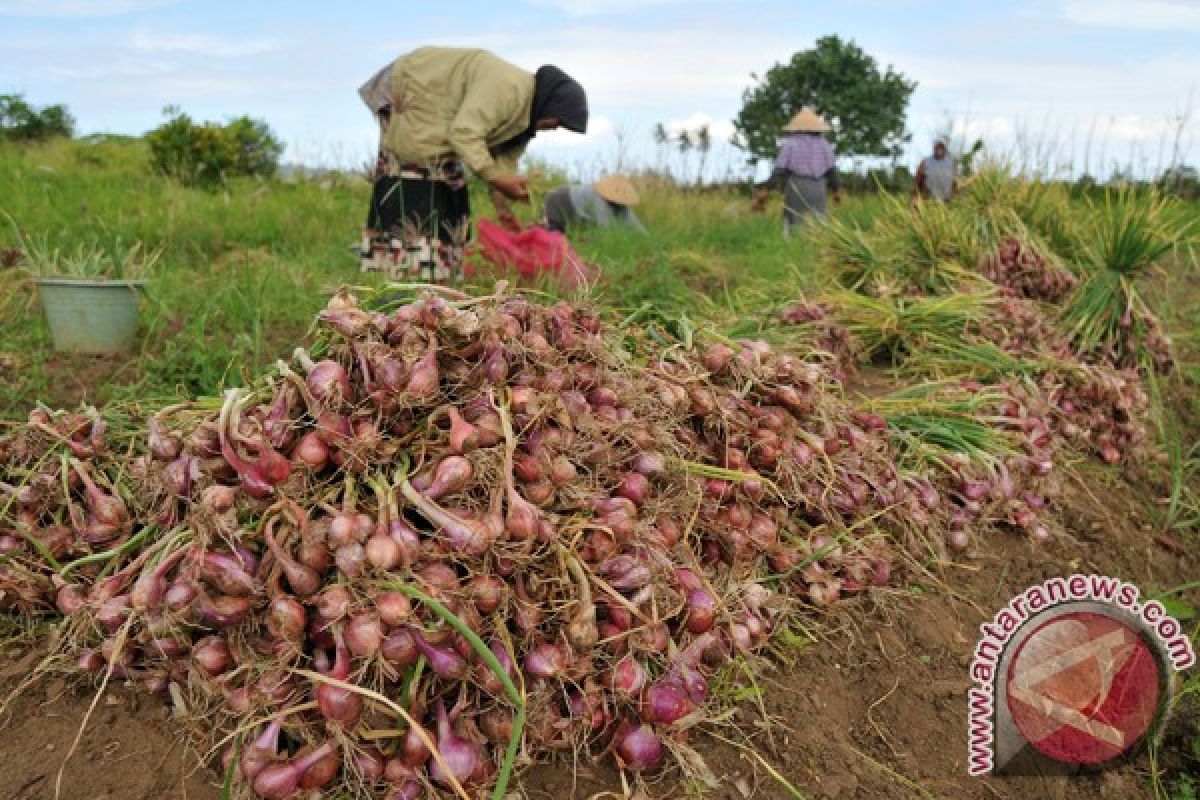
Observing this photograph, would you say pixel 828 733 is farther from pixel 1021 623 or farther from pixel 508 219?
pixel 508 219

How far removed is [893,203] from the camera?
4742 mm

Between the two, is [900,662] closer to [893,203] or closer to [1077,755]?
[1077,755]

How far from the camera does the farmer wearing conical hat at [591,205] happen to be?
8.09 metres

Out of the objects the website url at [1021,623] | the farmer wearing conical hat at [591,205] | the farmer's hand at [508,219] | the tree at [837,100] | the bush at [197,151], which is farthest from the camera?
the tree at [837,100]

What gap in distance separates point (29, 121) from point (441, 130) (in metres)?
13.7

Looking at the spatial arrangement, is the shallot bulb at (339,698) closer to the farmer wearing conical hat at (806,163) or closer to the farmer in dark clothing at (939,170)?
the farmer wearing conical hat at (806,163)

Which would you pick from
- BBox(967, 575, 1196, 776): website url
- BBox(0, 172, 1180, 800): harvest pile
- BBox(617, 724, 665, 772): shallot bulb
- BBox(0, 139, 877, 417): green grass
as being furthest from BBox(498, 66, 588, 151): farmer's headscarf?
BBox(617, 724, 665, 772): shallot bulb

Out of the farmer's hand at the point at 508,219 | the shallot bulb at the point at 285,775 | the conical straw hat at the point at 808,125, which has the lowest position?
the shallot bulb at the point at 285,775

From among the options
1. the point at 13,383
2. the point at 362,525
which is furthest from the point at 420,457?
the point at 13,383

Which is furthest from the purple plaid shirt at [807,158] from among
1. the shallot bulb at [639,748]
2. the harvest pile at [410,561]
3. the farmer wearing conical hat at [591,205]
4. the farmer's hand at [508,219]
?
the shallot bulb at [639,748]

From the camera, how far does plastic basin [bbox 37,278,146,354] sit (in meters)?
3.30

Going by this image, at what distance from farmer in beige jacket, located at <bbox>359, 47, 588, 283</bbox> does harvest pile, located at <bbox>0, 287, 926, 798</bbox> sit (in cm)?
289

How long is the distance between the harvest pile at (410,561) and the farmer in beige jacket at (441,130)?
2893 mm

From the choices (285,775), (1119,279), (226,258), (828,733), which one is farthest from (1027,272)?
(226,258)
